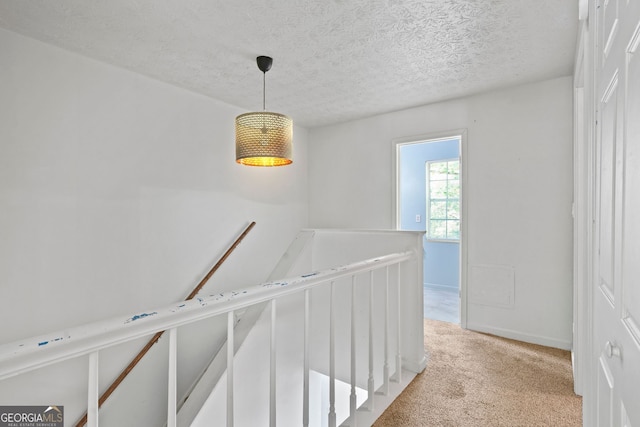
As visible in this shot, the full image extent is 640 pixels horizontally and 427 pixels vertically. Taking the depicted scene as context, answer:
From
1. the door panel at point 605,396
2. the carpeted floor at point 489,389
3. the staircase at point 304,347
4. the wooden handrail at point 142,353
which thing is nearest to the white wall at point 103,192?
the wooden handrail at point 142,353

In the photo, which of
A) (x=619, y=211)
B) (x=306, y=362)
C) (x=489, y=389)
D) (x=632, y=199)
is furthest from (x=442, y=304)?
(x=632, y=199)

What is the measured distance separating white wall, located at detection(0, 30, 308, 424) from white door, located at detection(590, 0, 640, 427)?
9.66 feet

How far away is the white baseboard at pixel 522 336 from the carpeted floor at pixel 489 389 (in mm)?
68

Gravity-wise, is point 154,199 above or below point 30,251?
above

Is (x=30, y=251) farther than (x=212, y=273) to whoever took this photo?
No

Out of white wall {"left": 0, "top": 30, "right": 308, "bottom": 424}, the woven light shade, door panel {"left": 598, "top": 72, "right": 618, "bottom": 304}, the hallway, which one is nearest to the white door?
door panel {"left": 598, "top": 72, "right": 618, "bottom": 304}

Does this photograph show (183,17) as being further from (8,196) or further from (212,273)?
(212,273)

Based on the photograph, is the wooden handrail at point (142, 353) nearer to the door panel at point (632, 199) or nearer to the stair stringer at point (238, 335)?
the stair stringer at point (238, 335)

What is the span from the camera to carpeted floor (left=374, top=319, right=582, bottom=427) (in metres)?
1.72

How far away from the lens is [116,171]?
258 cm

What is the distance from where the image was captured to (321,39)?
2115 mm

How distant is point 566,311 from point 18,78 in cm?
443

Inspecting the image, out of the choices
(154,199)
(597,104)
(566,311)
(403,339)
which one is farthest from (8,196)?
(566,311)

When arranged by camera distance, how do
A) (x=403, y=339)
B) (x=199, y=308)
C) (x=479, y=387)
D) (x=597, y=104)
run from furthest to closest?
(x=403, y=339) → (x=479, y=387) → (x=597, y=104) → (x=199, y=308)
